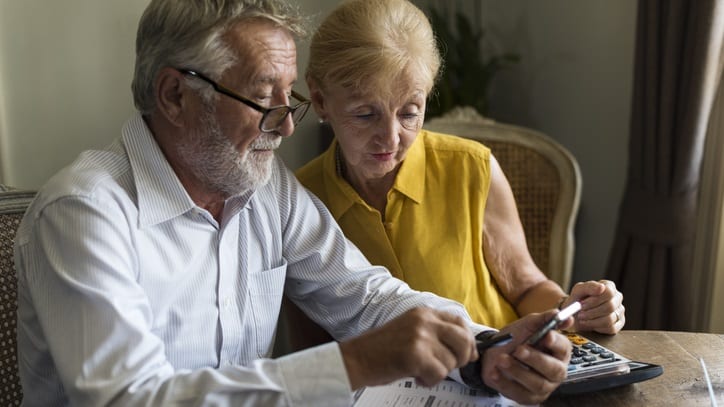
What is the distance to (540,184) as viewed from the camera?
2.12m

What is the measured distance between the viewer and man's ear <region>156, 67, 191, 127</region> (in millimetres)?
1199

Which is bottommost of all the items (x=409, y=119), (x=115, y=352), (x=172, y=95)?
(x=115, y=352)

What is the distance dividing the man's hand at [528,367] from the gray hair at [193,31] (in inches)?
24.2

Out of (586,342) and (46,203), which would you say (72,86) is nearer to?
(46,203)

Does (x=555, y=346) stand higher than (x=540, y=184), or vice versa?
(x=555, y=346)

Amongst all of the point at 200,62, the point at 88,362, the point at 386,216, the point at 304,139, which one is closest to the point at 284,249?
the point at 386,216

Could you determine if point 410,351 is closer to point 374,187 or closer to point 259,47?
point 259,47

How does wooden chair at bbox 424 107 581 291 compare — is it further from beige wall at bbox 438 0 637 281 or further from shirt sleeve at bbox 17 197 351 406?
shirt sleeve at bbox 17 197 351 406

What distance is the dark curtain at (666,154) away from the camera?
1.96 metres

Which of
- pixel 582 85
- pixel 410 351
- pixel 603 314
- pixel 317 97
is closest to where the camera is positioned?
pixel 410 351

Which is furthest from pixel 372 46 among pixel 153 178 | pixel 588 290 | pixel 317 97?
pixel 588 290

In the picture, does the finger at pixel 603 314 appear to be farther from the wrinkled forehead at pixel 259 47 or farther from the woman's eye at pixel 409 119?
the wrinkled forehead at pixel 259 47

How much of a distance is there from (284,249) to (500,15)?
1.81m

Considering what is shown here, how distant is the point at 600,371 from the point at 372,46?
708mm
